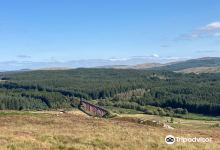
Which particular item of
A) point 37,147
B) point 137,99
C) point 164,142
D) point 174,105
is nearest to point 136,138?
point 164,142

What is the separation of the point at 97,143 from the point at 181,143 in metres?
5.82

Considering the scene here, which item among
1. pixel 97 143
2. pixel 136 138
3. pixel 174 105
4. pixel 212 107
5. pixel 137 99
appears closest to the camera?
pixel 97 143

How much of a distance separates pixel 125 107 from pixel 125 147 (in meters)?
142

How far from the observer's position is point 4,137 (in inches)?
1045

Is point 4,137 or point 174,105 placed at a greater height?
point 4,137

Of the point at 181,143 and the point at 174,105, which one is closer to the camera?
the point at 181,143

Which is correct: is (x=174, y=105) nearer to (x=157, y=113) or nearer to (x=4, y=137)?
(x=157, y=113)

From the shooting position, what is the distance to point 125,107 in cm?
16700

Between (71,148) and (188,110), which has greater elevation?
(71,148)

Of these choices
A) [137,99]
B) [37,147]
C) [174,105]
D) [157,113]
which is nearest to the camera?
[37,147]

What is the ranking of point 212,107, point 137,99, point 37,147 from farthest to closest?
point 137,99 → point 212,107 → point 37,147

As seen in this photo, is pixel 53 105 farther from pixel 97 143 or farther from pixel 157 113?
pixel 97 143

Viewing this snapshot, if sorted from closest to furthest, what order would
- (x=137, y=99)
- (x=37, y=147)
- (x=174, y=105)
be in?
(x=37, y=147) < (x=174, y=105) < (x=137, y=99)

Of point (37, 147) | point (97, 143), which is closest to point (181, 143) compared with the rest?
point (97, 143)
